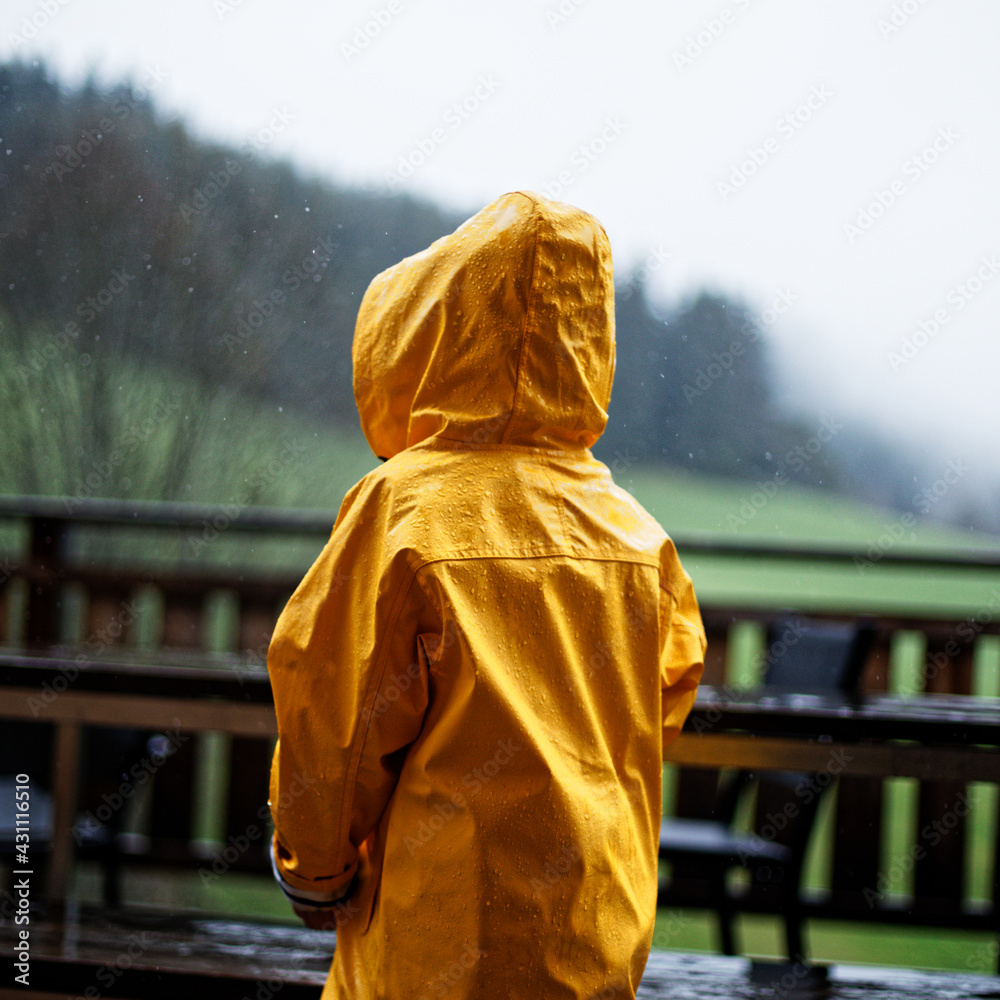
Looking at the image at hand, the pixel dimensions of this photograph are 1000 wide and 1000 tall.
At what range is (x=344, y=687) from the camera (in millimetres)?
759

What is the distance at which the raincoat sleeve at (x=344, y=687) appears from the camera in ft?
2.41

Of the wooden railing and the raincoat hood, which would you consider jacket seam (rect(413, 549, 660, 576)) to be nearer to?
the raincoat hood

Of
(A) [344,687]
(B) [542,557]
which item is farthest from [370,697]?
(B) [542,557]

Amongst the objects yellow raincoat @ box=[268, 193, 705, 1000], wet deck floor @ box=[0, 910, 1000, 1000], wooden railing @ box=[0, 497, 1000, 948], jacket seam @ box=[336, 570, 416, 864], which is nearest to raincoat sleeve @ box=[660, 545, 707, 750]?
yellow raincoat @ box=[268, 193, 705, 1000]

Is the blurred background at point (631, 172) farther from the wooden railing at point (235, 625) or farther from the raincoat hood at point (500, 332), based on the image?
the raincoat hood at point (500, 332)

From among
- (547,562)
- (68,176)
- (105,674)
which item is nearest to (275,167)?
(68,176)

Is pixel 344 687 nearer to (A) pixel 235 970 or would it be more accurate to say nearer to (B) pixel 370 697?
(B) pixel 370 697

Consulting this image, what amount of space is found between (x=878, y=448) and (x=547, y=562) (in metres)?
1.32

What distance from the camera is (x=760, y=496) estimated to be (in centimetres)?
174

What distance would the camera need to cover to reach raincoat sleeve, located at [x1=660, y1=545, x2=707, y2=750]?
89 centimetres

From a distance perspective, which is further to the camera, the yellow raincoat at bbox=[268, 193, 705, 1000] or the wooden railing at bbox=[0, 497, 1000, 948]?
the wooden railing at bbox=[0, 497, 1000, 948]

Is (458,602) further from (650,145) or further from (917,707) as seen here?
(650,145)

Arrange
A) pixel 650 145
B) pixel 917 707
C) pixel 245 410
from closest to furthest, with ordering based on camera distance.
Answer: pixel 917 707 < pixel 650 145 < pixel 245 410

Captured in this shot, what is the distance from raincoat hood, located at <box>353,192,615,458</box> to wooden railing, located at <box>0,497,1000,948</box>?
1324 mm
